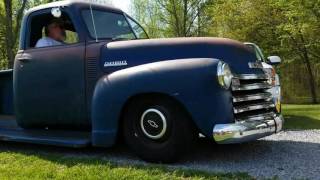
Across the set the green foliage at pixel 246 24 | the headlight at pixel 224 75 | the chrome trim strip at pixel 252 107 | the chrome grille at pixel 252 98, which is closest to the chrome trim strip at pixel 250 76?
the chrome grille at pixel 252 98

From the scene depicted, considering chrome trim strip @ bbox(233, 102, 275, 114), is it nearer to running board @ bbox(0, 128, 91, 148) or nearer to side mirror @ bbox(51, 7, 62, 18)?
running board @ bbox(0, 128, 91, 148)

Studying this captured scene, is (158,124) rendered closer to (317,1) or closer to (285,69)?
(317,1)

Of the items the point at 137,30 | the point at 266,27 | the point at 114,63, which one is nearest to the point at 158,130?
the point at 114,63

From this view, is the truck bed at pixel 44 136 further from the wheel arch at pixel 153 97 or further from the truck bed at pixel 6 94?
the truck bed at pixel 6 94

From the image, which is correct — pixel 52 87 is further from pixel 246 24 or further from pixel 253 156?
pixel 246 24

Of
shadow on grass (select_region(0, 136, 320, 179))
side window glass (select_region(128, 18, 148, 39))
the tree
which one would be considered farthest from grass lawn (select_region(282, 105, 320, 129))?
the tree

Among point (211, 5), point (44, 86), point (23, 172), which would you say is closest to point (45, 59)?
point (44, 86)

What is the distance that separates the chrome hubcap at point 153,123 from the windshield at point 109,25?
153 centimetres

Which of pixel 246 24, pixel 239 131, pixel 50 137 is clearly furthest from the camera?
pixel 246 24

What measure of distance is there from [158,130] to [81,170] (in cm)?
94

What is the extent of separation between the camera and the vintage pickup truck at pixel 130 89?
5.42m

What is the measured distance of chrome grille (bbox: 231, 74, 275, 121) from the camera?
5605 millimetres

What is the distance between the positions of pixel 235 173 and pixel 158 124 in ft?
3.42

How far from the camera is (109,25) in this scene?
7.04 metres
